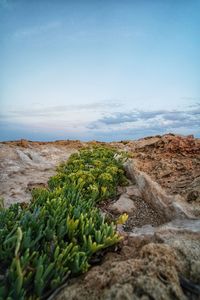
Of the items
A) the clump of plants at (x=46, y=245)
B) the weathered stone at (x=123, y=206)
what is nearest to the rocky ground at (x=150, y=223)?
the weathered stone at (x=123, y=206)

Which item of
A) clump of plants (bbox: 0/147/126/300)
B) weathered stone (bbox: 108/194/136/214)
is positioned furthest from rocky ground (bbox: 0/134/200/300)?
clump of plants (bbox: 0/147/126/300)

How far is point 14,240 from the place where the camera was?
3.45 m

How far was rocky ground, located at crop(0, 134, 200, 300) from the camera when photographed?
2.87m

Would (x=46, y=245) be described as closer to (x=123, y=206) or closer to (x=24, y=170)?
(x=123, y=206)

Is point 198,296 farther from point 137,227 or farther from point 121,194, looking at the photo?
point 121,194

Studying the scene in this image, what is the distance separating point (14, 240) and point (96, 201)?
10.3ft

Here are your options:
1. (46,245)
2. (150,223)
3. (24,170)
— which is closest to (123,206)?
(150,223)

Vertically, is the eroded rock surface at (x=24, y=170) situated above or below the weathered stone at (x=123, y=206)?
above

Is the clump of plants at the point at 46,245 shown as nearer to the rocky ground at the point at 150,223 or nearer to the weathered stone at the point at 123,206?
the rocky ground at the point at 150,223

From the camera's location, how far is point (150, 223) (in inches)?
227

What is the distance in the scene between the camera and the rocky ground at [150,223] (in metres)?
2.87

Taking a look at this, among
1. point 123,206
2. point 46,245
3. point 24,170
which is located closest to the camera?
point 46,245

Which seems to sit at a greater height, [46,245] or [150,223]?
[46,245]

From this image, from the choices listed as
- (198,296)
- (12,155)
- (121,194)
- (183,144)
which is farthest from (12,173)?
(198,296)
